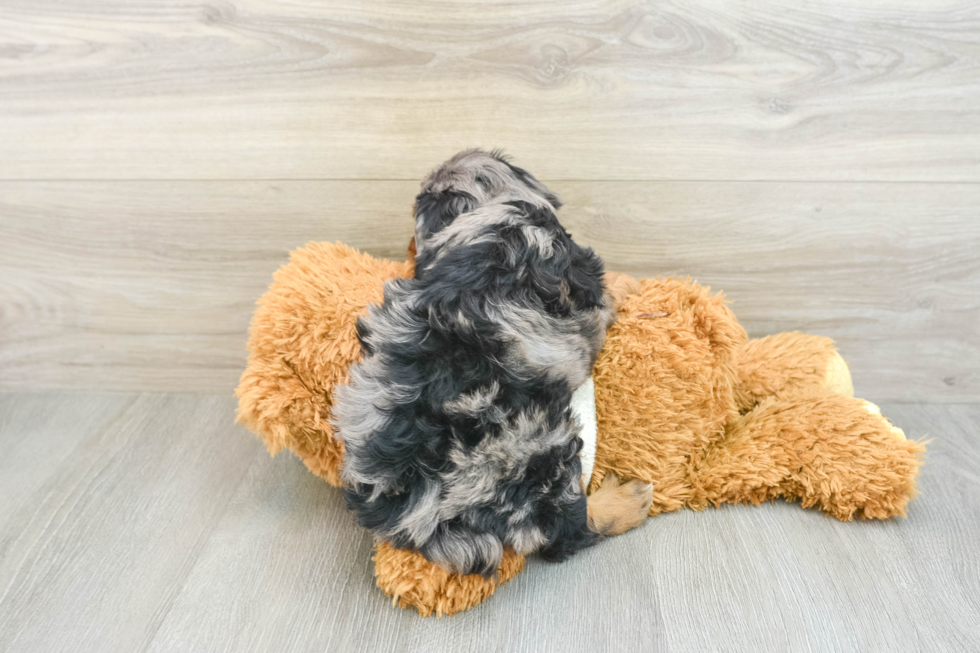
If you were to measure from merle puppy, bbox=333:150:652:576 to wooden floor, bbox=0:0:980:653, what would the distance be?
120 millimetres

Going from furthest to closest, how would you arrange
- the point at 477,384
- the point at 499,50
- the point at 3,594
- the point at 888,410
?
the point at 888,410 < the point at 499,50 < the point at 3,594 < the point at 477,384

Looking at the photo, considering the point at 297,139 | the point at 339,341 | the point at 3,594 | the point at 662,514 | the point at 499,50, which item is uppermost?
the point at 499,50

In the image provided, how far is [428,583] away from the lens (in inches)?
25.3

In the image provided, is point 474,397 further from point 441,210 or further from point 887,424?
point 887,424

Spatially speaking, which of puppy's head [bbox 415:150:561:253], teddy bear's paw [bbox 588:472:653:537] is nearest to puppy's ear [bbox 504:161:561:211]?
puppy's head [bbox 415:150:561:253]

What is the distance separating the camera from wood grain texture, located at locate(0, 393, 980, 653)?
0.64 meters

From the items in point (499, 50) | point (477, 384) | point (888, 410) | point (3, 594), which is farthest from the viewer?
point (888, 410)

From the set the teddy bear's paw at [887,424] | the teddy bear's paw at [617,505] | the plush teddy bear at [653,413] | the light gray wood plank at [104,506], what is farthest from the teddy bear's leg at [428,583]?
the teddy bear's paw at [887,424]

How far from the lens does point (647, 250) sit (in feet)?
3.13

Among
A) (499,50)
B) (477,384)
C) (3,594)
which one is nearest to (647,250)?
(499,50)

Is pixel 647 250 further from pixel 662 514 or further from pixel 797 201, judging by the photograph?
pixel 662 514

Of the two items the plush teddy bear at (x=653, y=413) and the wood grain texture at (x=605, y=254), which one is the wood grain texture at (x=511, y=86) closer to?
the wood grain texture at (x=605, y=254)

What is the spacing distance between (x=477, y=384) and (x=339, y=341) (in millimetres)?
188

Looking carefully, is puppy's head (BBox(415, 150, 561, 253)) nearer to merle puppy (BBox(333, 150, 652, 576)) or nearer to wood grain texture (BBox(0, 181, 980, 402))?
merle puppy (BBox(333, 150, 652, 576))
